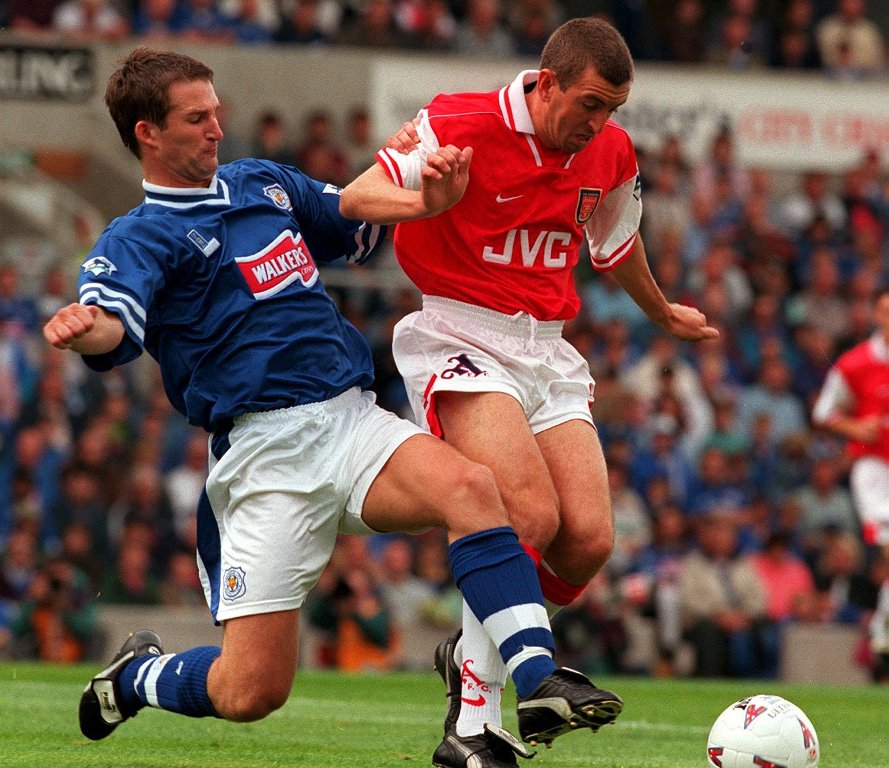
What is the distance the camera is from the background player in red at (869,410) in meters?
11.4

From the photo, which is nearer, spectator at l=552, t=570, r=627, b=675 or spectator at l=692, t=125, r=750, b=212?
spectator at l=552, t=570, r=627, b=675

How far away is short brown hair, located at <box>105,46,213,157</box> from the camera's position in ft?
18.0

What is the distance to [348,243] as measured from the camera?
5.95 m

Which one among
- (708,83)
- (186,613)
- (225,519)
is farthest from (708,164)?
(225,519)

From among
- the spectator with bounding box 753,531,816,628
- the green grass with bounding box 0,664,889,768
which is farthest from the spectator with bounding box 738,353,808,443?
the green grass with bounding box 0,664,889,768

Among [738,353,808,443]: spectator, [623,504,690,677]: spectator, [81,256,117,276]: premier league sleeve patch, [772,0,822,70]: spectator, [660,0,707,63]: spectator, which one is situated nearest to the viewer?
[81,256,117,276]: premier league sleeve patch

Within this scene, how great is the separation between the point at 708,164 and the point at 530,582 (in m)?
12.1

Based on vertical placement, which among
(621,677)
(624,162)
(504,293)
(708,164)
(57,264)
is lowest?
(621,677)

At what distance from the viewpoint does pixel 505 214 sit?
19.6 feet

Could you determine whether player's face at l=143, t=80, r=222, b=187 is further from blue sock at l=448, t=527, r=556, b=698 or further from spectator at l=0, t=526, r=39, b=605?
spectator at l=0, t=526, r=39, b=605

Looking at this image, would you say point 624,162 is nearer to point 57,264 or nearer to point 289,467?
point 289,467

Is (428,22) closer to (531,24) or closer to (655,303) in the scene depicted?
(531,24)

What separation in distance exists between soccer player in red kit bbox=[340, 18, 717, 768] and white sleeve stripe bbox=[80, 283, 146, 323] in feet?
2.87

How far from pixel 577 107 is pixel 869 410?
6375 mm
